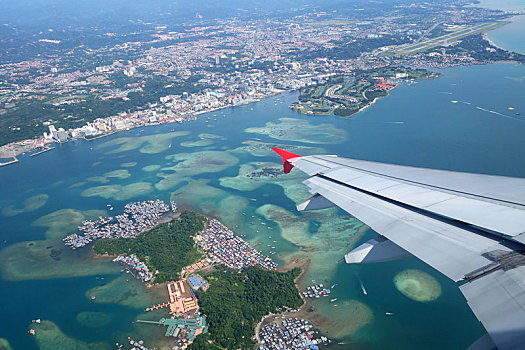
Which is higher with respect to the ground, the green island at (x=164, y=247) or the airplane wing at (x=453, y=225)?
the airplane wing at (x=453, y=225)

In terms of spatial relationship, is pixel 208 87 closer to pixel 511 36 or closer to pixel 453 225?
pixel 453 225

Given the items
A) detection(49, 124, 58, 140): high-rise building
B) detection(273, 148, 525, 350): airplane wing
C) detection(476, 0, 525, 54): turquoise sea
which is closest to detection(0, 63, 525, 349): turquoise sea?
detection(49, 124, 58, 140): high-rise building

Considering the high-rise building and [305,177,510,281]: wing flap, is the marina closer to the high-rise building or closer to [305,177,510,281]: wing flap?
[305,177,510,281]: wing flap

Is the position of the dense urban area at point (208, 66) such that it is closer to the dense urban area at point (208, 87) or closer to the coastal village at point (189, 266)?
the dense urban area at point (208, 87)

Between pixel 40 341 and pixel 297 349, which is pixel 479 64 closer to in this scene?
pixel 297 349

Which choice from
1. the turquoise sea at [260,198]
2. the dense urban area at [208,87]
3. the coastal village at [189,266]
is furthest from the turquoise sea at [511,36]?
the coastal village at [189,266]

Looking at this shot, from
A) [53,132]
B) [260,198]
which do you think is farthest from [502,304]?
[53,132]
